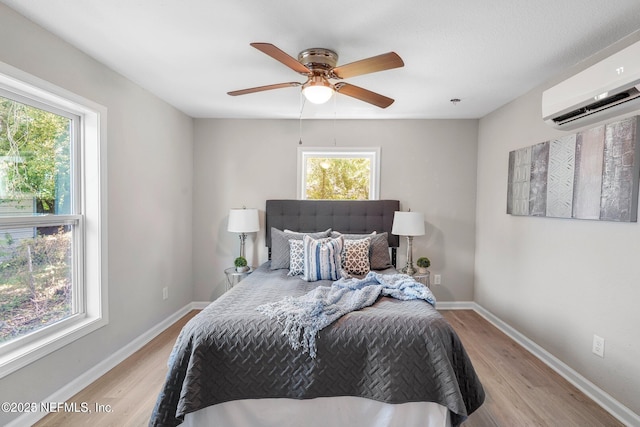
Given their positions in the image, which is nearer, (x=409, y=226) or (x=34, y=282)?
(x=34, y=282)

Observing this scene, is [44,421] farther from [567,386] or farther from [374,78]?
[567,386]

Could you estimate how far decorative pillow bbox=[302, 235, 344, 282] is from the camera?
2814 mm

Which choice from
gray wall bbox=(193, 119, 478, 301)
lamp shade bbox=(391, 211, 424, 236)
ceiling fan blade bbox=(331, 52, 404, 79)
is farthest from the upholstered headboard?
ceiling fan blade bbox=(331, 52, 404, 79)

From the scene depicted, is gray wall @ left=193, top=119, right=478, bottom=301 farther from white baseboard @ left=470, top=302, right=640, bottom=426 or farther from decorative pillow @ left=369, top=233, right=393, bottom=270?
white baseboard @ left=470, top=302, right=640, bottom=426

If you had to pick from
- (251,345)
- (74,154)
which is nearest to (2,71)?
(74,154)

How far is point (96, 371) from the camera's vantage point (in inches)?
93.1

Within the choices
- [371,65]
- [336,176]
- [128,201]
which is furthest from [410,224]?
[128,201]

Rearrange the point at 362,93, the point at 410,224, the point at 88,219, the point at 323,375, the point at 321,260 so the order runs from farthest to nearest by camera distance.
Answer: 1. the point at 410,224
2. the point at 321,260
3. the point at 88,219
4. the point at 362,93
5. the point at 323,375

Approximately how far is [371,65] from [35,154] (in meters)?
2.26

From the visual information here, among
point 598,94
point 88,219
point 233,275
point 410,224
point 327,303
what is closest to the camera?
point 598,94

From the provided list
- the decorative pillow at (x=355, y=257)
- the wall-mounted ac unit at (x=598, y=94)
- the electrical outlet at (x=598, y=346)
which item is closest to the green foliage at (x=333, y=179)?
the decorative pillow at (x=355, y=257)

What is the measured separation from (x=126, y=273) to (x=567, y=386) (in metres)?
3.67

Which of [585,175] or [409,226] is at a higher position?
[585,175]

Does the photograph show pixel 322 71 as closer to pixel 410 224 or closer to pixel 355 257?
pixel 355 257
